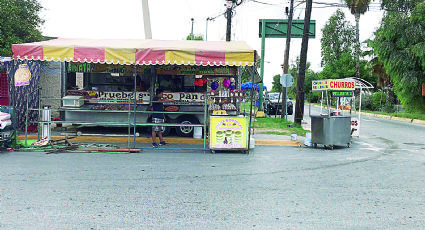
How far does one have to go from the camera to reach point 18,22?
16312 mm

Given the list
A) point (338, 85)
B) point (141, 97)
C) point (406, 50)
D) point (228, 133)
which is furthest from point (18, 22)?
point (406, 50)

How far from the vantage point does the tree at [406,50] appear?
27312mm

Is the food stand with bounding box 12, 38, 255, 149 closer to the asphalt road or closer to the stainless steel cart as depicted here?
the stainless steel cart

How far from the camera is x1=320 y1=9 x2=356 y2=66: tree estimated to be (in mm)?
46625

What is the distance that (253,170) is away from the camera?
26.3ft

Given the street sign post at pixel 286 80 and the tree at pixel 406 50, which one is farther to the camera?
the tree at pixel 406 50

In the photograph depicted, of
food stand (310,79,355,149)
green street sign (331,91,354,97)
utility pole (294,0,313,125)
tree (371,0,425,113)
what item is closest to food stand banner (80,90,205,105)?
food stand (310,79,355,149)

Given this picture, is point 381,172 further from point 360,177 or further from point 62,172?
point 62,172

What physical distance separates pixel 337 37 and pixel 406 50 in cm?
1986

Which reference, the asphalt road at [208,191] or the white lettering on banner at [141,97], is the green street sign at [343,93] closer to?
the asphalt road at [208,191]

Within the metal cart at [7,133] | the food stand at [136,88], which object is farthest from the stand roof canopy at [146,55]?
the food stand at [136,88]

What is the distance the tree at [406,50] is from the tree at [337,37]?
53.7 ft

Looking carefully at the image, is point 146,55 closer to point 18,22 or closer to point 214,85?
point 214,85

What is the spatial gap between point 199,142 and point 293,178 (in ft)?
18.3
